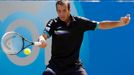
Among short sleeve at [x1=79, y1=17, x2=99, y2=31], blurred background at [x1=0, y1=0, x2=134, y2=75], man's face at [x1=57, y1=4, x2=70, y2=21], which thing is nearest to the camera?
man's face at [x1=57, y1=4, x2=70, y2=21]

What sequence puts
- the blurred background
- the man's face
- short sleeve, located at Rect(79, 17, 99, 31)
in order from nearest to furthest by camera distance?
the man's face → short sleeve, located at Rect(79, 17, 99, 31) → the blurred background

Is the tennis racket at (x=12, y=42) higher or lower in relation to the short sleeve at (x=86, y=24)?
lower

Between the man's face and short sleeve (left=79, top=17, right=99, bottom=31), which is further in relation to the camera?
short sleeve (left=79, top=17, right=99, bottom=31)

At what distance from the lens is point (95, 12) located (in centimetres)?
537

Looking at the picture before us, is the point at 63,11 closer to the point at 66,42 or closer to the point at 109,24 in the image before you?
the point at 66,42

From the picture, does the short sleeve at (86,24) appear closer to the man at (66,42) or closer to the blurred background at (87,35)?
the man at (66,42)

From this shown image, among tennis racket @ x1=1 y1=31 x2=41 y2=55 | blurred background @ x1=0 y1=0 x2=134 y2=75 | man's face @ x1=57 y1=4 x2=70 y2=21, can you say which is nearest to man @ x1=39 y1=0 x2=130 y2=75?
man's face @ x1=57 y1=4 x2=70 y2=21

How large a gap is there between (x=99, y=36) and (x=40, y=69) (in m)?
0.90

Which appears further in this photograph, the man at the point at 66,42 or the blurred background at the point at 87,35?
the blurred background at the point at 87,35

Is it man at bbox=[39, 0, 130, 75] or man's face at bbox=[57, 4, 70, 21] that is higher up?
man's face at bbox=[57, 4, 70, 21]

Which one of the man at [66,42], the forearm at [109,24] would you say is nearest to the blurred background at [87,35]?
the forearm at [109,24]

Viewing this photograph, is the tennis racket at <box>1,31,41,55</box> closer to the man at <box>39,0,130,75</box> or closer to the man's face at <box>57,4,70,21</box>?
the man at <box>39,0,130,75</box>

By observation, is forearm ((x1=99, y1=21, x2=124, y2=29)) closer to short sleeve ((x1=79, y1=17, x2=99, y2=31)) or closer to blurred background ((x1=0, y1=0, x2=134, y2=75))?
short sleeve ((x1=79, y1=17, x2=99, y2=31))

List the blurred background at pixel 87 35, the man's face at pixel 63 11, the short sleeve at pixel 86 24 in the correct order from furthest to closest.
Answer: the blurred background at pixel 87 35, the short sleeve at pixel 86 24, the man's face at pixel 63 11
